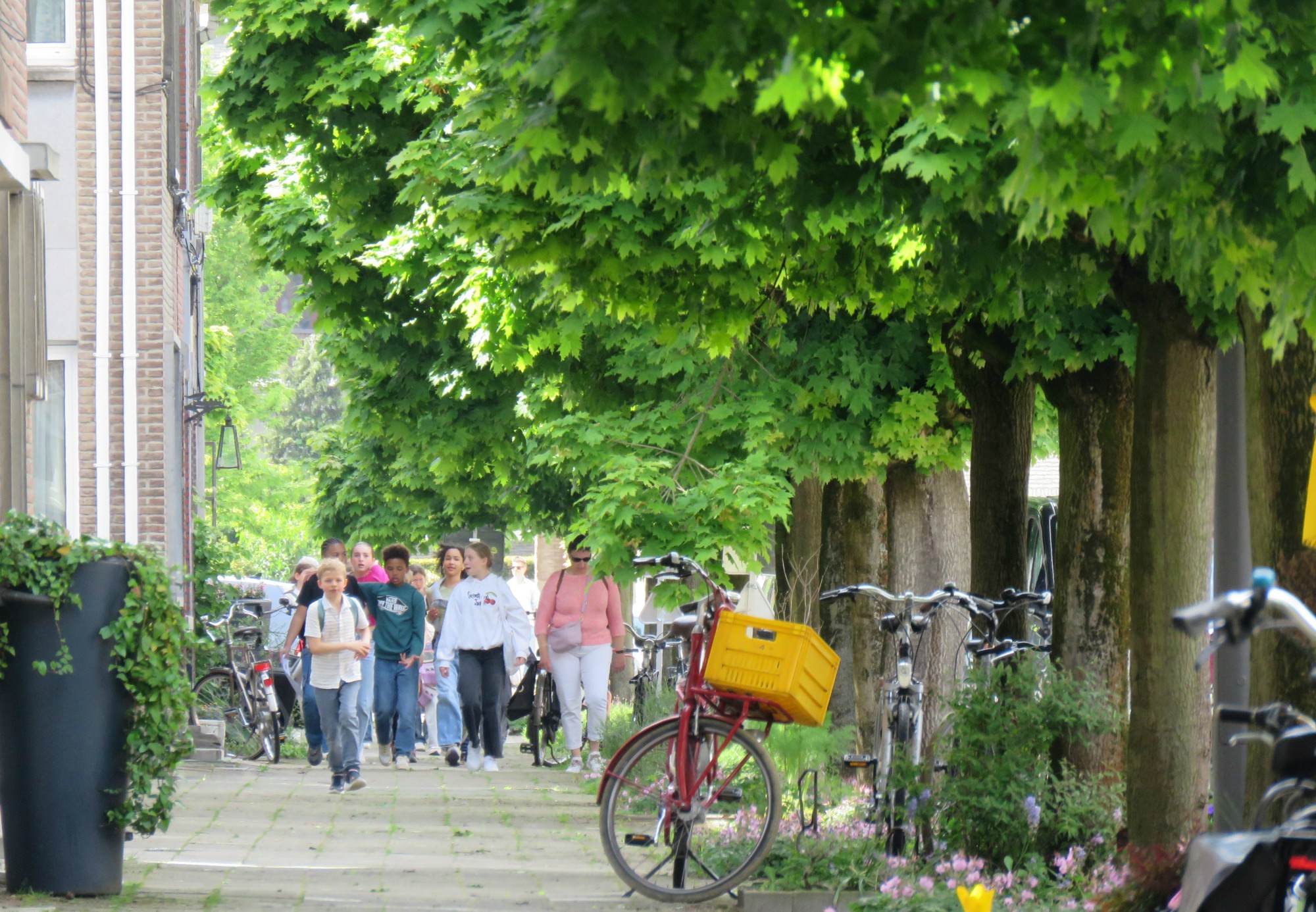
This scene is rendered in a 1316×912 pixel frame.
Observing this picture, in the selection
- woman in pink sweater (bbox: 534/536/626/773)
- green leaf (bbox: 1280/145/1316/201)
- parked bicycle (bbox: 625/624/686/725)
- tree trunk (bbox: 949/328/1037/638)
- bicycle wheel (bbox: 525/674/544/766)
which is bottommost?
bicycle wheel (bbox: 525/674/544/766)

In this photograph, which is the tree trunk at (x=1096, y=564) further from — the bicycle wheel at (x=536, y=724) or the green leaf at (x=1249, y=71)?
the bicycle wheel at (x=536, y=724)

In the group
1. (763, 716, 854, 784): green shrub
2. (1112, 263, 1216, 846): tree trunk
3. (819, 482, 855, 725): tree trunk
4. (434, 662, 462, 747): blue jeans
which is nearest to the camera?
(1112, 263, 1216, 846): tree trunk

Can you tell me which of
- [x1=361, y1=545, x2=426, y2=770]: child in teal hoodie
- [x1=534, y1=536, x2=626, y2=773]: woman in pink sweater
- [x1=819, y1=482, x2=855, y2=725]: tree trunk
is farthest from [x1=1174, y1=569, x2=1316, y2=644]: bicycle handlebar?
[x1=361, y1=545, x2=426, y2=770]: child in teal hoodie

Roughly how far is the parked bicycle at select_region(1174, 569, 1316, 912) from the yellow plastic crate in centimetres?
432

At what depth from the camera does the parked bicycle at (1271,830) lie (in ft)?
11.6

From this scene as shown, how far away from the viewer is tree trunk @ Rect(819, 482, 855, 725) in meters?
15.7

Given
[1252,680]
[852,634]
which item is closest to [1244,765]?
[1252,680]

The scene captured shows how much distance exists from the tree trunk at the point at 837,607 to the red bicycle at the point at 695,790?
23.5 feet

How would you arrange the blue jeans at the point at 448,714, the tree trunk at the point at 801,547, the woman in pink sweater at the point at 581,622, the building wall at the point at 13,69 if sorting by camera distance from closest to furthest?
the building wall at the point at 13,69 → the woman in pink sweater at the point at 581,622 → the tree trunk at the point at 801,547 → the blue jeans at the point at 448,714

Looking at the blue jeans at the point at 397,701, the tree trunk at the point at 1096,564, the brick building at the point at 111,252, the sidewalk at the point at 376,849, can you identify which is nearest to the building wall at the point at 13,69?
the sidewalk at the point at 376,849

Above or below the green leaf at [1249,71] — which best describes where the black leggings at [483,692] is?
below

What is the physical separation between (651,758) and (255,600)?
51.0 feet

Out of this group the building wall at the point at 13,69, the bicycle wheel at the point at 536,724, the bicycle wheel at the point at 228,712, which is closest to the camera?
the building wall at the point at 13,69

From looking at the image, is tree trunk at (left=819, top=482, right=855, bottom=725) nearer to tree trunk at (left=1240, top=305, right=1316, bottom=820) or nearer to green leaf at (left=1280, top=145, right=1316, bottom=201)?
tree trunk at (left=1240, top=305, right=1316, bottom=820)
